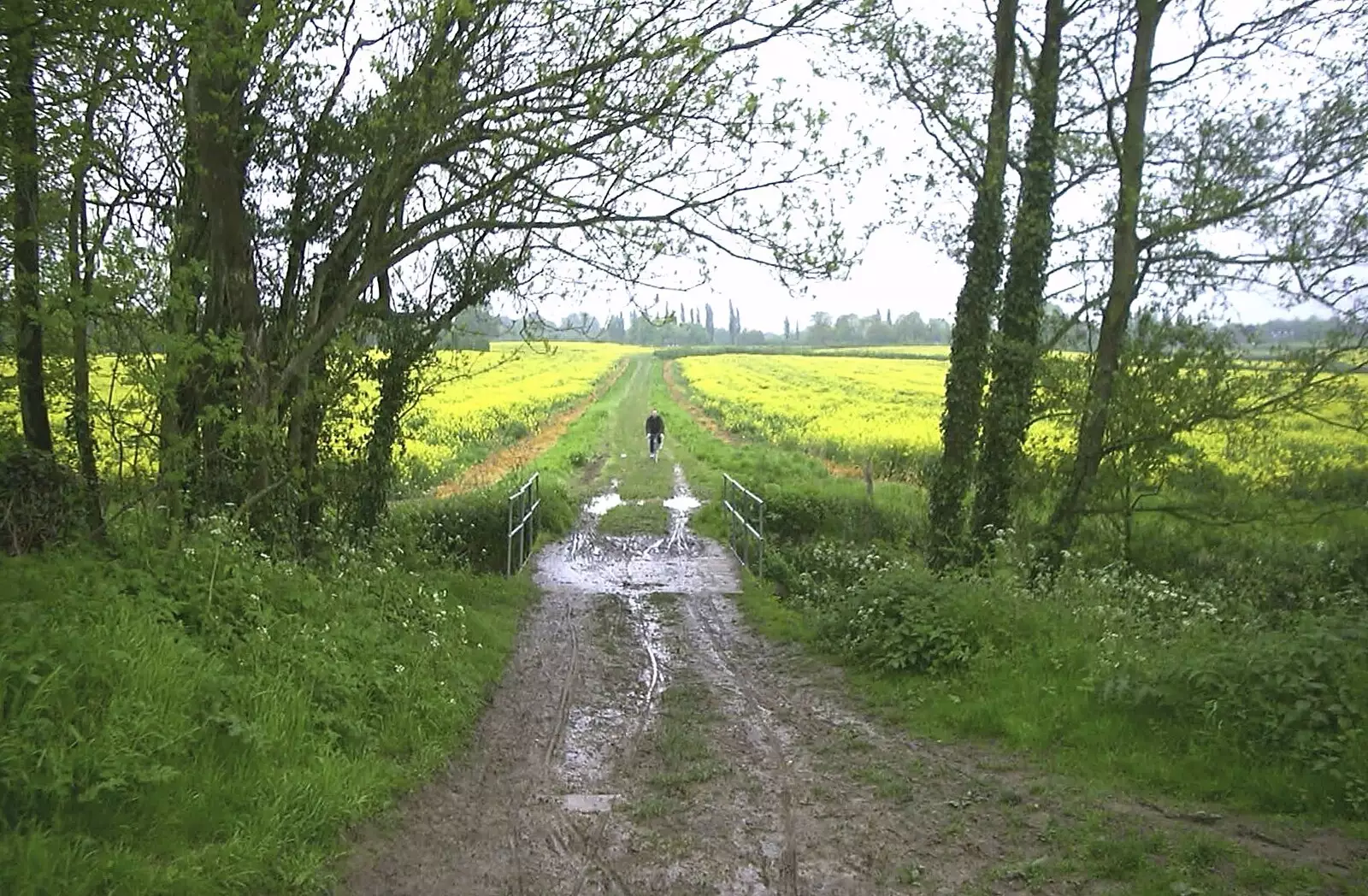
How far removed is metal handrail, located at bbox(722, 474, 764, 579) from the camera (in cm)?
1204

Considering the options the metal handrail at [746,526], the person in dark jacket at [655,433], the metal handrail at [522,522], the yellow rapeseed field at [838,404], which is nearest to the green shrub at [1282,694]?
the metal handrail at [746,526]

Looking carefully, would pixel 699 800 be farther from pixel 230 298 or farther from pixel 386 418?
pixel 386 418

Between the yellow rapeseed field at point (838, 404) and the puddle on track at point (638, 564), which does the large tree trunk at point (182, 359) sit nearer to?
the puddle on track at point (638, 564)

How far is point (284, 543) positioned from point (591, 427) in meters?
24.5

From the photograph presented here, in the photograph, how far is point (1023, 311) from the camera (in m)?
11.7

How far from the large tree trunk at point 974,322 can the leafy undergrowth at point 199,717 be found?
7.43 metres

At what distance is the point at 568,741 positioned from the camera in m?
6.20

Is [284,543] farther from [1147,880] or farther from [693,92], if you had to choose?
[1147,880]

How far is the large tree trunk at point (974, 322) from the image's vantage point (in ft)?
36.4

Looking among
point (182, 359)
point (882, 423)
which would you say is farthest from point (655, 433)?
point (182, 359)

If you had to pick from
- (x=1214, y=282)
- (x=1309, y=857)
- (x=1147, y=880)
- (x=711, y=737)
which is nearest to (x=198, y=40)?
(x=711, y=737)

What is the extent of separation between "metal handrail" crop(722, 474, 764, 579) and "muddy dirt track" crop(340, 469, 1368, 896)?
A: 143 inches

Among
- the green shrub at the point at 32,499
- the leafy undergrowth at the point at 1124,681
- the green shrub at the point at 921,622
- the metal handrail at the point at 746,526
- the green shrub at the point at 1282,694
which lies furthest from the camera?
the metal handrail at the point at 746,526

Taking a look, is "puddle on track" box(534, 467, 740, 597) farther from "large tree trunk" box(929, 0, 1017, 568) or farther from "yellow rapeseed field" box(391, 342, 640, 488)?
"large tree trunk" box(929, 0, 1017, 568)
